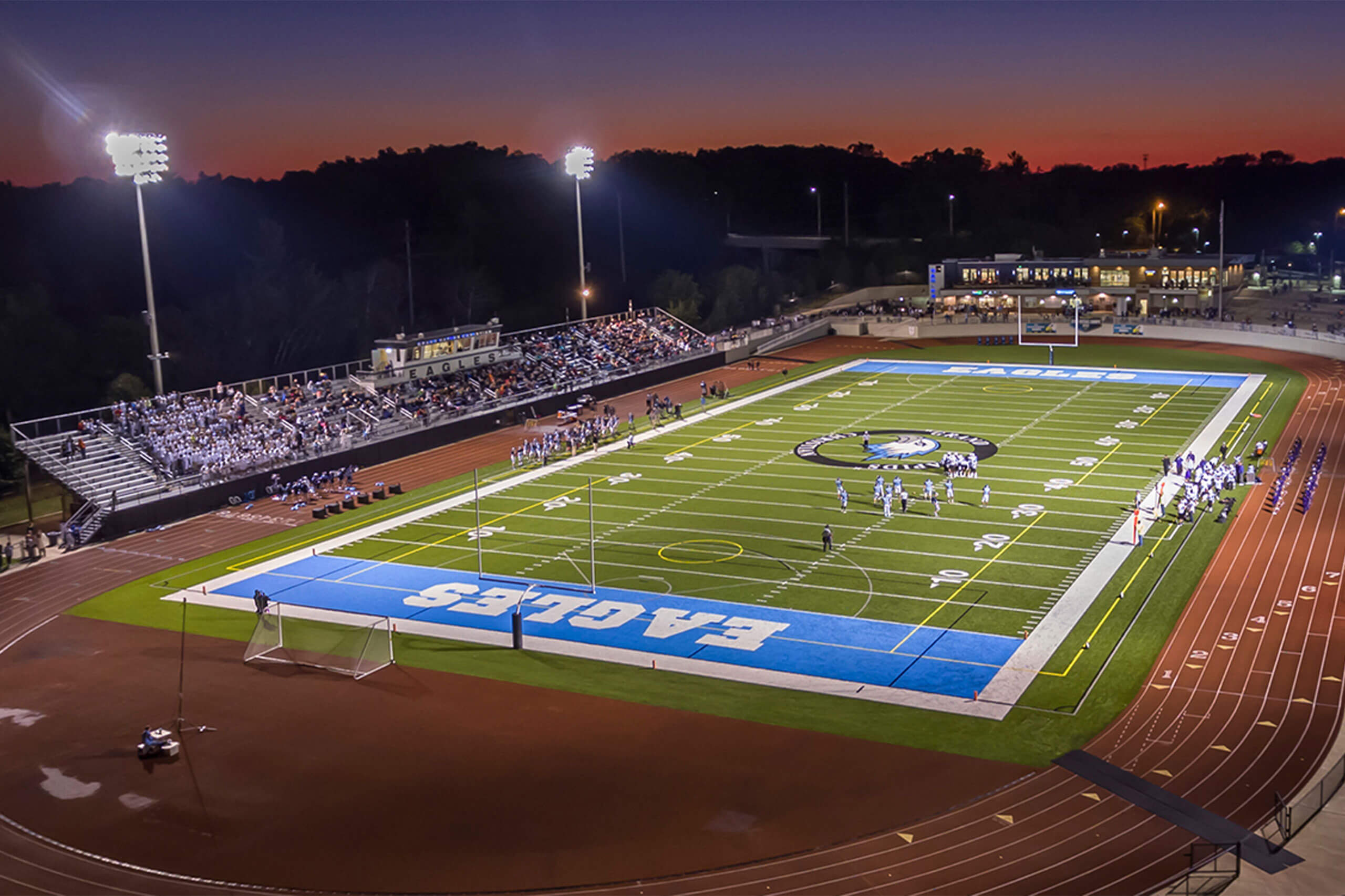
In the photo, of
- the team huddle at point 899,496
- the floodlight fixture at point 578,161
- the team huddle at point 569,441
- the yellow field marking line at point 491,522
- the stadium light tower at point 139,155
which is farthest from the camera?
the floodlight fixture at point 578,161

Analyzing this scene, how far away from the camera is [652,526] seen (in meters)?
33.9

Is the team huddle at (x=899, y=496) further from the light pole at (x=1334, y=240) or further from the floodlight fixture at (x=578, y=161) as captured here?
the light pole at (x=1334, y=240)

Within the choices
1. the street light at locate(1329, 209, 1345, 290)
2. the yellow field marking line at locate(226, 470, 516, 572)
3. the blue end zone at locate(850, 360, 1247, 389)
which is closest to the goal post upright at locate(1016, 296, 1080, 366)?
the blue end zone at locate(850, 360, 1247, 389)

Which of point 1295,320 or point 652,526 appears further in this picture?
point 1295,320

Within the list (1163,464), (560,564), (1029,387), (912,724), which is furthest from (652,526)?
(1029,387)

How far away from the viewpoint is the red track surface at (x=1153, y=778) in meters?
15.4

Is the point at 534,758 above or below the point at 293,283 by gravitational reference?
below

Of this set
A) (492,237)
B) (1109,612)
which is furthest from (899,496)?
(492,237)

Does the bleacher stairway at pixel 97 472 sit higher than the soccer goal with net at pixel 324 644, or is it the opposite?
the bleacher stairway at pixel 97 472

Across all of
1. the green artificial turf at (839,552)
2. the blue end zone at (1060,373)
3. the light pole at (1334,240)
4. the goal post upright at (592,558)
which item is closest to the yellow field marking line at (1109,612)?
the green artificial turf at (839,552)

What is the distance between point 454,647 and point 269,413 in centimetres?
2237

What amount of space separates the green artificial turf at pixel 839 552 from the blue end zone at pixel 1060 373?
5.93 meters

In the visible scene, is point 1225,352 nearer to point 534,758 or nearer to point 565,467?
point 565,467

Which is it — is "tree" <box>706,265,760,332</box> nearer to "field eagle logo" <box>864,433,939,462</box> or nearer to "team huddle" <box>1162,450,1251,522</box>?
"field eagle logo" <box>864,433,939,462</box>
